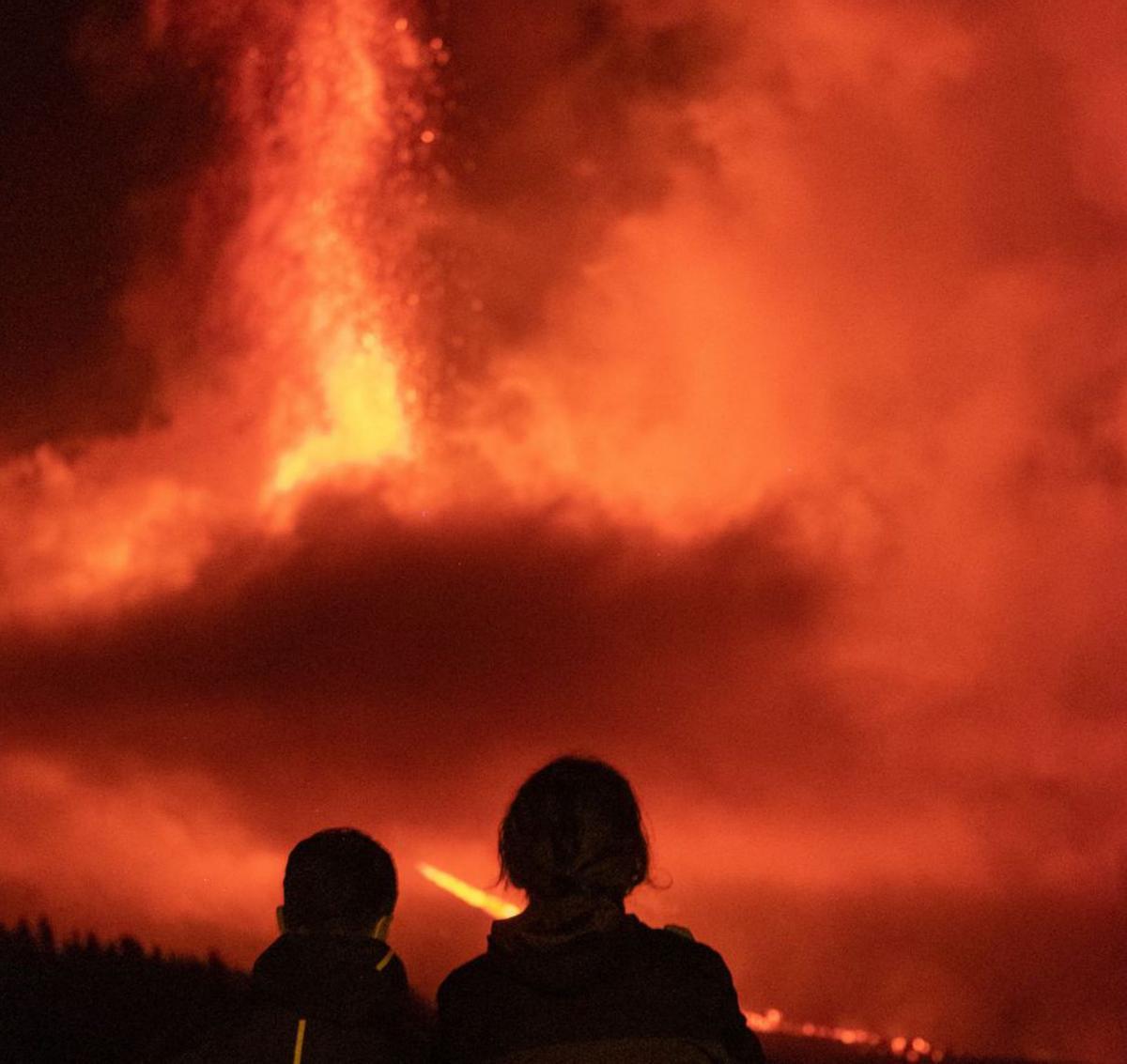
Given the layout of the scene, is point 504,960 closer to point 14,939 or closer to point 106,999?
point 106,999

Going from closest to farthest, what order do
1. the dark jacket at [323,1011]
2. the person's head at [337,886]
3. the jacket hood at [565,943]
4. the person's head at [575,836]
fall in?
the jacket hood at [565,943], the person's head at [575,836], the dark jacket at [323,1011], the person's head at [337,886]

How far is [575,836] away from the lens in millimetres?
5242

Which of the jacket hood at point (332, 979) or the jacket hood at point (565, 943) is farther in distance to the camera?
the jacket hood at point (332, 979)

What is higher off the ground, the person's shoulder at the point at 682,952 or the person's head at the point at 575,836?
the person's head at the point at 575,836

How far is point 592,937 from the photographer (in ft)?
16.6

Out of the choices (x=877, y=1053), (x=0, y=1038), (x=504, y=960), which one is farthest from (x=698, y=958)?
(x=877, y=1053)

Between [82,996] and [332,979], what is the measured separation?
6.75 meters

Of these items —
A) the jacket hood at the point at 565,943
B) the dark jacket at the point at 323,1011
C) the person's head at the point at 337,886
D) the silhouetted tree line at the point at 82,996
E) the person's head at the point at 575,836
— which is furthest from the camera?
the silhouetted tree line at the point at 82,996

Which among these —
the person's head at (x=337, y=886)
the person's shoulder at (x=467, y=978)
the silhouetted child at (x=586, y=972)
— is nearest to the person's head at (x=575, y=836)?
the silhouetted child at (x=586, y=972)

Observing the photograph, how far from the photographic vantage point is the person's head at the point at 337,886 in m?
5.57

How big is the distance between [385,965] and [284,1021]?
38 cm

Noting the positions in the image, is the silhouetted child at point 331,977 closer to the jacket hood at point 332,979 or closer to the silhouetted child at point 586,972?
the jacket hood at point 332,979

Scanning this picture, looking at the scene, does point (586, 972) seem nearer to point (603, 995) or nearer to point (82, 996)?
point (603, 995)

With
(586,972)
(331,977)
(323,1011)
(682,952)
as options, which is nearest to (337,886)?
(331,977)
